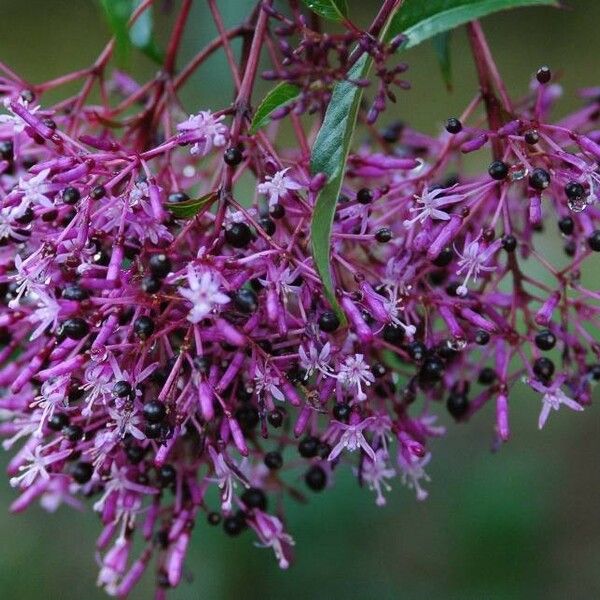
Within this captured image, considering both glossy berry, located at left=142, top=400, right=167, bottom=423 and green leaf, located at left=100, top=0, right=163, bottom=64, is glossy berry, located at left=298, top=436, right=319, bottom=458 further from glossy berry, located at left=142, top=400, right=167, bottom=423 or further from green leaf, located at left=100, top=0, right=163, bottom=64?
green leaf, located at left=100, top=0, right=163, bottom=64

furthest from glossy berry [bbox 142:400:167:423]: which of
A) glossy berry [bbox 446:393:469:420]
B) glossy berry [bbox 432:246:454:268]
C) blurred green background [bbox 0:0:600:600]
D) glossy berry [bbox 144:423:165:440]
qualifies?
blurred green background [bbox 0:0:600:600]

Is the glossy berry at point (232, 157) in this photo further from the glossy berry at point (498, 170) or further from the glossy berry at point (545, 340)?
the glossy berry at point (545, 340)

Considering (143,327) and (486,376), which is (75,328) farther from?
(486,376)

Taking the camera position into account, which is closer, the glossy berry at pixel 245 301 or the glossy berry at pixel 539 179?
the glossy berry at pixel 245 301

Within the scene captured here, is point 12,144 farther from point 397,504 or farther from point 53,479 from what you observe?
point 397,504

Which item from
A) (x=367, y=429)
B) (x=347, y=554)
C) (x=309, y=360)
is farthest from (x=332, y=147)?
(x=347, y=554)

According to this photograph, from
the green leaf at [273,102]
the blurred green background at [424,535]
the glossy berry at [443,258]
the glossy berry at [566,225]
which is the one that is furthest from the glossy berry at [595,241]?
the blurred green background at [424,535]

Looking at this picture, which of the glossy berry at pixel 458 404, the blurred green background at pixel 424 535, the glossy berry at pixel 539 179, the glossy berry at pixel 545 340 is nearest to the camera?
the glossy berry at pixel 539 179
